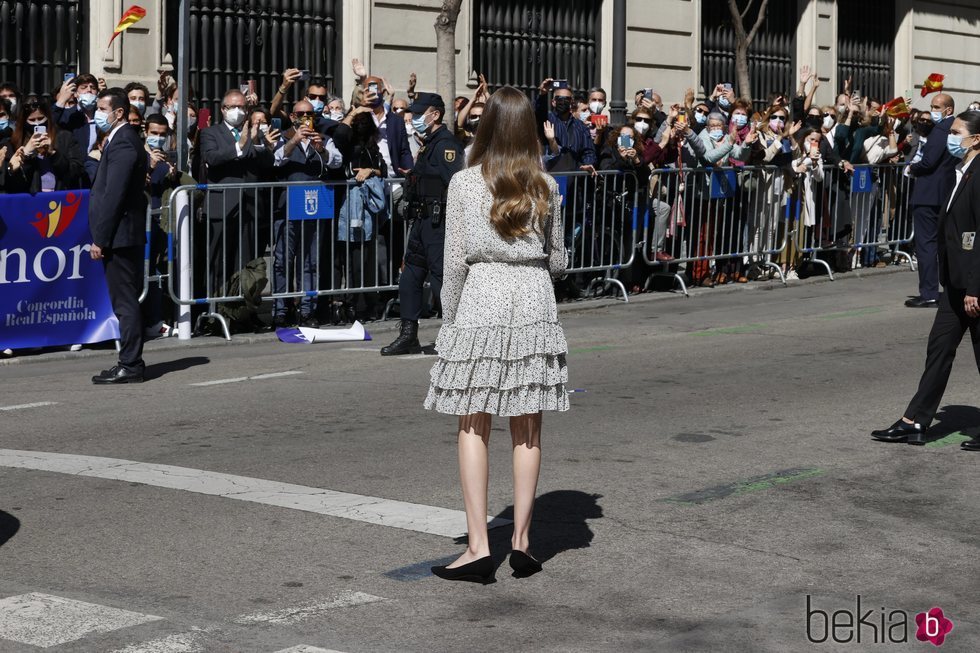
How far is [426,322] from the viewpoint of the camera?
48.0ft

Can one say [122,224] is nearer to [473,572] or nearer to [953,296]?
[953,296]

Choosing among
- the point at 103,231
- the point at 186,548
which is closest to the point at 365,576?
the point at 186,548

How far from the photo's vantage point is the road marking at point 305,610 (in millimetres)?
5566

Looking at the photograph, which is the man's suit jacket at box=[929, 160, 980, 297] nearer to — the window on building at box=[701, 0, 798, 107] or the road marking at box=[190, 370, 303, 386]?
the road marking at box=[190, 370, 303, 386]

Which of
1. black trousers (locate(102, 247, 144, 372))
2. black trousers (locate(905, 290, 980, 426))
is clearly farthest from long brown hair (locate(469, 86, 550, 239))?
black trousers (locate(102, 247, 144, 372))

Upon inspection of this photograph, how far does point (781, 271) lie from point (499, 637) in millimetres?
13736

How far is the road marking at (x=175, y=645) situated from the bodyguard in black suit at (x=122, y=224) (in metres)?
5.96

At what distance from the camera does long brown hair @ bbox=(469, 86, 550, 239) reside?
609 centimetres

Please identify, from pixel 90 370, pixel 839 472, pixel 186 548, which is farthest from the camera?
pixel 90 370

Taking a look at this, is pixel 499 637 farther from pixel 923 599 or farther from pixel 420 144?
pixel 420 144

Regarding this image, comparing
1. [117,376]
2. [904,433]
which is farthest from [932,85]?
[117,376]

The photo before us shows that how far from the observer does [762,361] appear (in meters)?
12.3

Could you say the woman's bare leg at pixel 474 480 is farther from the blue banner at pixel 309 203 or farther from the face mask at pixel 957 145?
the blue banner at pixel 309 203

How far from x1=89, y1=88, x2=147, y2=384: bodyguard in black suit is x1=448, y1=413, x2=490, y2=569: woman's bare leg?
540 centimetres
